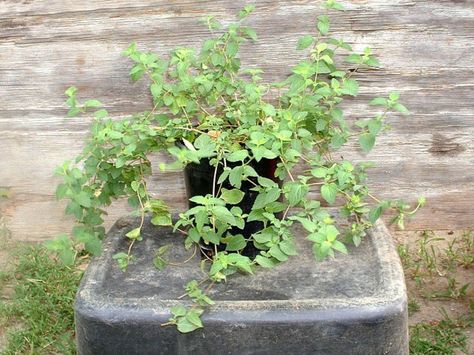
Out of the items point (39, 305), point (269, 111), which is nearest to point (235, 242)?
point (269, 111)

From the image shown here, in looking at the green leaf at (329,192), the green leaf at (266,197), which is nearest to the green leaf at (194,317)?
the green leaf at (266,197)

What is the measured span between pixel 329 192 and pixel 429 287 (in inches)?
44.7

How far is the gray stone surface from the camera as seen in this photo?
1.84 metres

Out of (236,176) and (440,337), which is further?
(440,337)

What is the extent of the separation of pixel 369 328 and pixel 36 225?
1.76m

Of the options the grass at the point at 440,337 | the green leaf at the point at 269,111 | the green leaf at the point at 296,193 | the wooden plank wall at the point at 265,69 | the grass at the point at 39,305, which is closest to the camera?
the green leaf at the point at 296,193

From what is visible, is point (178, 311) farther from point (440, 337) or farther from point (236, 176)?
point (440, 337)

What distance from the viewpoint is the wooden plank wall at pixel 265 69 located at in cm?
277

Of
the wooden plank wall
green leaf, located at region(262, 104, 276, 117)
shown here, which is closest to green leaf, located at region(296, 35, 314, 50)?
green leaf, located at region(262, 104, 276, 117)

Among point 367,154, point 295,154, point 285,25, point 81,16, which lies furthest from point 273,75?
point 295,154

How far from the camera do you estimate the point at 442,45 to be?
280cm

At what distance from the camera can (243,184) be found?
208 centimetres

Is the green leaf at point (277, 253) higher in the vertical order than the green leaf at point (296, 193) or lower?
lower

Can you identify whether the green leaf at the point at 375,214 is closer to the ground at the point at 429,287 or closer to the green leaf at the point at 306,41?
the green leaf at the point at 306,41
